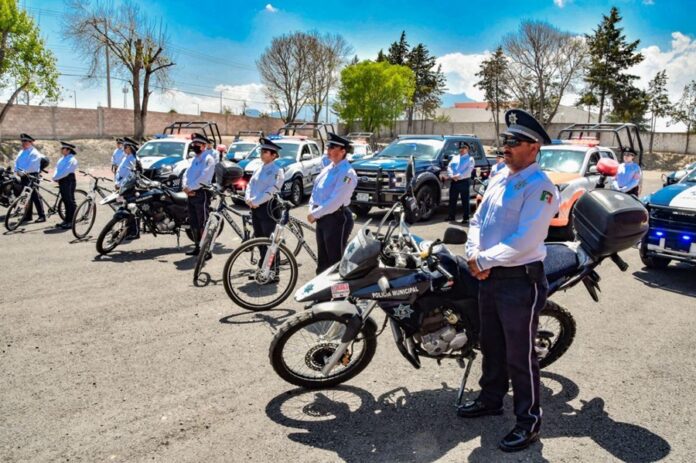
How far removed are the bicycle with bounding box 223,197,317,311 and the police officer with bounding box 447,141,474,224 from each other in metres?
6.77

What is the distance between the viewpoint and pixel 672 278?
7691mm

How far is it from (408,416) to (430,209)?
9.15m

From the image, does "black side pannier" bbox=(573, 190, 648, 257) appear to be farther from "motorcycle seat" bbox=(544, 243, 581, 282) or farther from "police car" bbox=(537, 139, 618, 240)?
"police car" bbox=(537, 139, 618, 240)

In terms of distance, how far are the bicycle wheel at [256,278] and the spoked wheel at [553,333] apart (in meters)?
2.83

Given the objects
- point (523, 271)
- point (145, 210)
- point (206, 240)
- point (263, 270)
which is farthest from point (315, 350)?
point (145, 210)

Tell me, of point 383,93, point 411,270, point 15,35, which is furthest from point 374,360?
point 383,93

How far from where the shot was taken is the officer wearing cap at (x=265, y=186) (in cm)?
687

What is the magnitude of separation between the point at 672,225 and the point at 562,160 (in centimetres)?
432

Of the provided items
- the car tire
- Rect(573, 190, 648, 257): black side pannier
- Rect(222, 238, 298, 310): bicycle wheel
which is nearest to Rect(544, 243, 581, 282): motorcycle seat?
Rect(573, 190, 648, 257): black side pannier

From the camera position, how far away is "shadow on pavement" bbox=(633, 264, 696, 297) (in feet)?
23.5

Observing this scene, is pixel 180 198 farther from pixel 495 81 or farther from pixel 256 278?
pixel 495 81

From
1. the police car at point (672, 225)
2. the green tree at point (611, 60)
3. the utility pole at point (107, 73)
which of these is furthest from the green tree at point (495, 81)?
the police car at point (672, 225)

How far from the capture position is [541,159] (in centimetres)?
1149

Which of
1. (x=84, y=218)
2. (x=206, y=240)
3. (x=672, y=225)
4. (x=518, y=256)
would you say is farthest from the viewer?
(x=84, y=218)
